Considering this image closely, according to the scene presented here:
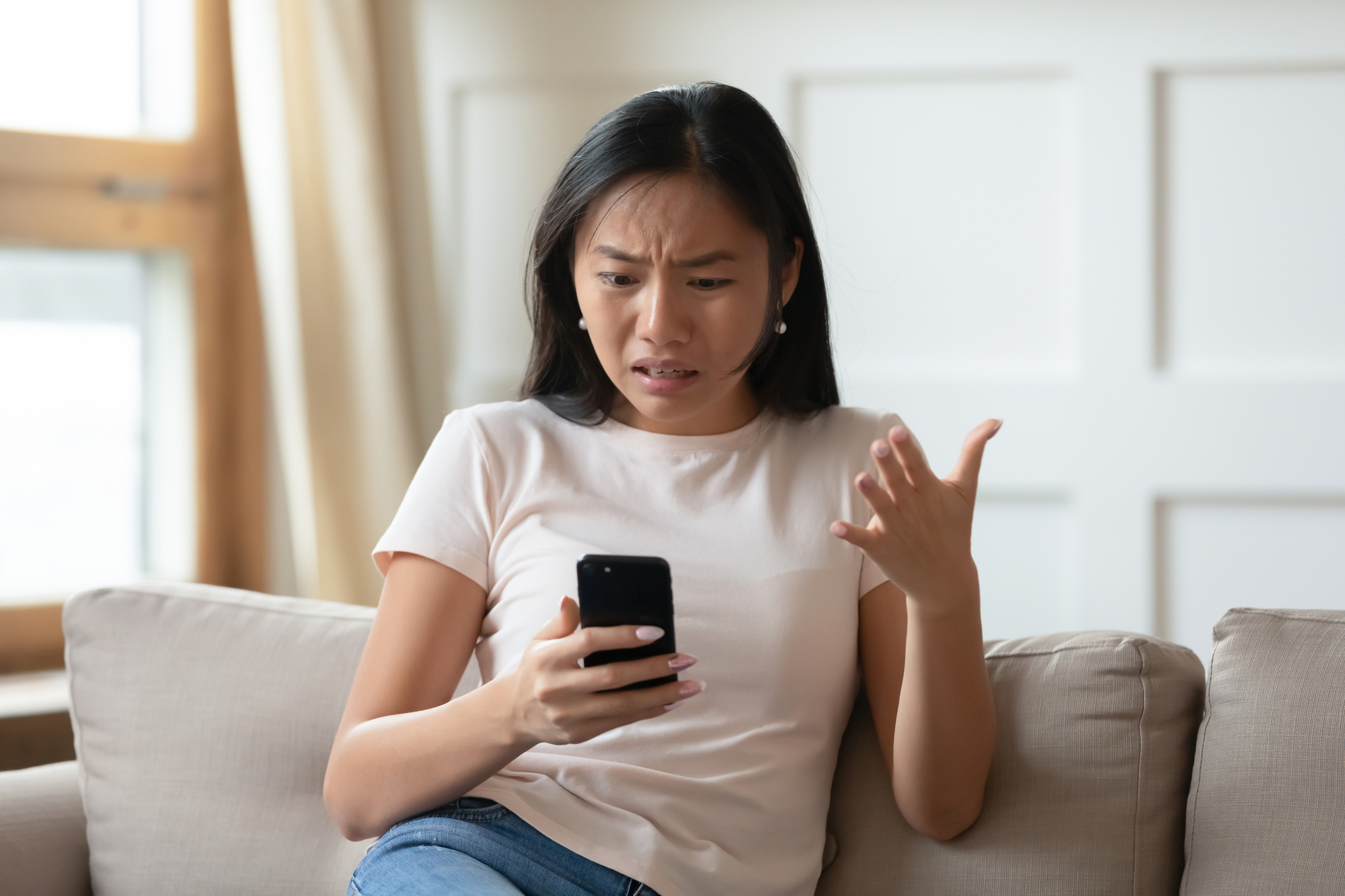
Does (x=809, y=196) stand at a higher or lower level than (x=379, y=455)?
higher

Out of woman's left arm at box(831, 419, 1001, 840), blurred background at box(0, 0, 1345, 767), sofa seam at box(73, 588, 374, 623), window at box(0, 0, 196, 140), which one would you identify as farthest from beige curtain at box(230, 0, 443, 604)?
woman's left arm at box(831, 419, 1001, 840)

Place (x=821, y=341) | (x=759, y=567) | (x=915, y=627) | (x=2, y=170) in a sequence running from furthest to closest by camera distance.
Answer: (x=2, y=170)
(x=821, y=341)
(x=759, y=567)
(x=915, y=627)

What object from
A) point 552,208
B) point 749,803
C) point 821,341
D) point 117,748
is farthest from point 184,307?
point 749,803

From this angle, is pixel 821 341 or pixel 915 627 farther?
pixel 821 341

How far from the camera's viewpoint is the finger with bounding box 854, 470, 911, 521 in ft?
3.09

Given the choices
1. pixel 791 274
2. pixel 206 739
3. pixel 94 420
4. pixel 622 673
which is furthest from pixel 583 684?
pixel 94 420

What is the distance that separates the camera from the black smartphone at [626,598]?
0.93m

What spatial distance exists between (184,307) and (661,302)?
53.5 inches

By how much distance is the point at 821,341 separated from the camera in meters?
1.36

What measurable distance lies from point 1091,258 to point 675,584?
1262 millimetres

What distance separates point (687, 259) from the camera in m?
1.15

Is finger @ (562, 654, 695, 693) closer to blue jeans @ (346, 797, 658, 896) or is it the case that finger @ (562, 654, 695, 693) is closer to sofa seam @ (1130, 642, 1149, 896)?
blue jeans @ (346, 797, 658, 896)

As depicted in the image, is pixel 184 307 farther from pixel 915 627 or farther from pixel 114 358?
pixel 915 627

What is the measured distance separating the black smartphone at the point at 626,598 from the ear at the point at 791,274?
45cm
